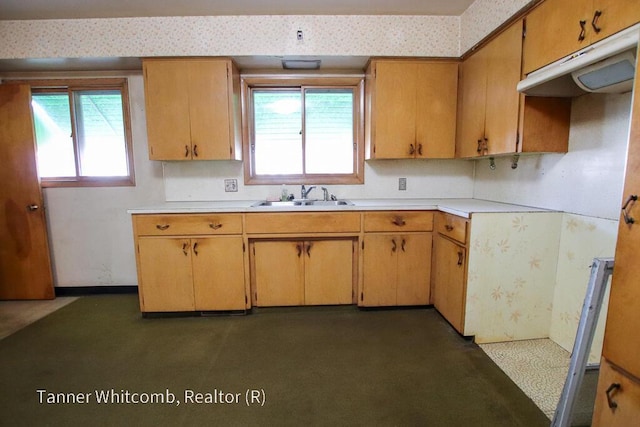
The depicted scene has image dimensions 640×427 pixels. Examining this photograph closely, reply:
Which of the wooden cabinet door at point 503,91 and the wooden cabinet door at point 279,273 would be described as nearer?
the wooden cabinet door at point 503,91

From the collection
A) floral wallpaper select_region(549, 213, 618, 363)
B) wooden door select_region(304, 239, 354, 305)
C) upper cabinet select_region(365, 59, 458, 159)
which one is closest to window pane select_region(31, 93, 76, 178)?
wooden door select_region(304, 239, 354, 305)

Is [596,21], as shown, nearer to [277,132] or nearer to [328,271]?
[328,271]

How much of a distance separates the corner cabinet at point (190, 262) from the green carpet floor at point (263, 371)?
0.57ft

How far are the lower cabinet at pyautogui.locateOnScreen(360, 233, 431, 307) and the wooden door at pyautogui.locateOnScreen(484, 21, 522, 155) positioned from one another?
887mm

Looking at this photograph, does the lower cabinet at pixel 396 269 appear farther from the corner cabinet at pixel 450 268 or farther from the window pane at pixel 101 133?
the window pane at pixel 101 133

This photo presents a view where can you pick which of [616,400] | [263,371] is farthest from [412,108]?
[263,371]

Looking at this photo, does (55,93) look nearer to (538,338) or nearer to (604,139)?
(604,139)

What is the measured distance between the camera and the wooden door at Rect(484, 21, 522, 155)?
1.87 m

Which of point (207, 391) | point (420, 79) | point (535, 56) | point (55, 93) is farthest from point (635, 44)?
point (55, 93)

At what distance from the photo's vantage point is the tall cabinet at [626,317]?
2.98 ft

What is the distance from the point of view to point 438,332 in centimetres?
218

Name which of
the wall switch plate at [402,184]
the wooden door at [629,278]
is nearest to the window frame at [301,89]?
the wall switch plate at [402,184]

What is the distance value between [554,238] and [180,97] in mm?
3015

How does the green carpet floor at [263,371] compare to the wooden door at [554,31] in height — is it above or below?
below
